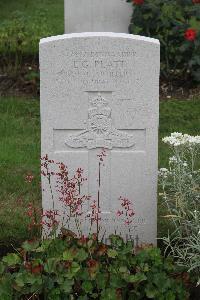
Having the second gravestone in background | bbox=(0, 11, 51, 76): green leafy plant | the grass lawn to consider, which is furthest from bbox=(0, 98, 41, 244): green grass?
bbox=(0, 11, 51, 76): green leafy plant

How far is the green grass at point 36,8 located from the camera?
14.1 meters

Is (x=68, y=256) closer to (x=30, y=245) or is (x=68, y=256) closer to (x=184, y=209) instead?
(x=30, y=245)

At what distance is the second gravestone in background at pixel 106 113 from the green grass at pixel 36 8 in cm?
872

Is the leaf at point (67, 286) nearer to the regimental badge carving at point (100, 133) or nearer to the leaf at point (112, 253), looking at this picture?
the leaf at point (112, 253)

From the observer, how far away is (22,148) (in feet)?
24.0

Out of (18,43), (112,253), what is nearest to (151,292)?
(112,253)

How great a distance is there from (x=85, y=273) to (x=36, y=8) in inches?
442

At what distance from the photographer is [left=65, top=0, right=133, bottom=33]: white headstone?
390 inches

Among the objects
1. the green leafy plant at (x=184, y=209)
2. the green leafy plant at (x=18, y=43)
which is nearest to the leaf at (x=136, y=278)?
the green leafy plant at (x=184, y=209)

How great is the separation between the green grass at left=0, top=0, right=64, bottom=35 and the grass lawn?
18.0 feet

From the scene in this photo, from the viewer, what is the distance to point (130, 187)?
509 cm

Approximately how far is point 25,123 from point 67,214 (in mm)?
2994

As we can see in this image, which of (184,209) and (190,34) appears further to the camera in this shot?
(190,34)

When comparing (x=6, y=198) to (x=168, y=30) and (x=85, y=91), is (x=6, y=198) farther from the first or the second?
(x=168, y=30)
